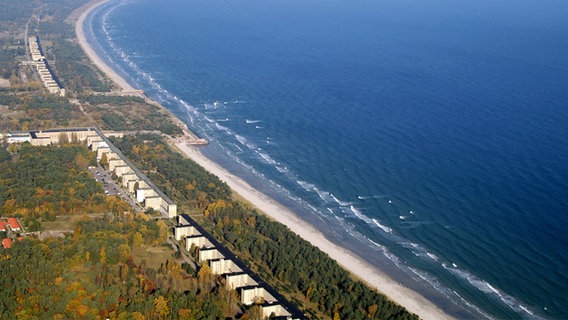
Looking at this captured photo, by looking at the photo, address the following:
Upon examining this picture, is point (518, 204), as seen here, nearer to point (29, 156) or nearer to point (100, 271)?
point (100, 271)

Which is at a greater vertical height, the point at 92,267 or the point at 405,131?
the point at 92,267

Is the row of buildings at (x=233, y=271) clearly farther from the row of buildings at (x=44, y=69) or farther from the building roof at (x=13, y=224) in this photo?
the row of buildings at (x=44, y=69)

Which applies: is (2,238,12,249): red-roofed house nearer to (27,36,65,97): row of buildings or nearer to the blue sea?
the blue sea

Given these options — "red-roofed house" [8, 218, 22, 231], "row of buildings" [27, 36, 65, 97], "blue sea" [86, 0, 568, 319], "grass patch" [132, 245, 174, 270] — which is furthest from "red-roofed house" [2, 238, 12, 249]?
"row of buildings" [27, 36, 65, 97]

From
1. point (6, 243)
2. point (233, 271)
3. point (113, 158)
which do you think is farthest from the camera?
point (113, 158)

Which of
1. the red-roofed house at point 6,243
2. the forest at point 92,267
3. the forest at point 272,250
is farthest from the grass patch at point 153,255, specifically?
the red-roofed house at point 6,243

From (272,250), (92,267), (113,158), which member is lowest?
(113,158)

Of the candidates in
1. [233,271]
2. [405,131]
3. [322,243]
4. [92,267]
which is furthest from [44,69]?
[233,271]

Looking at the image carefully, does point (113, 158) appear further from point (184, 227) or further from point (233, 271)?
point (233, 271)
